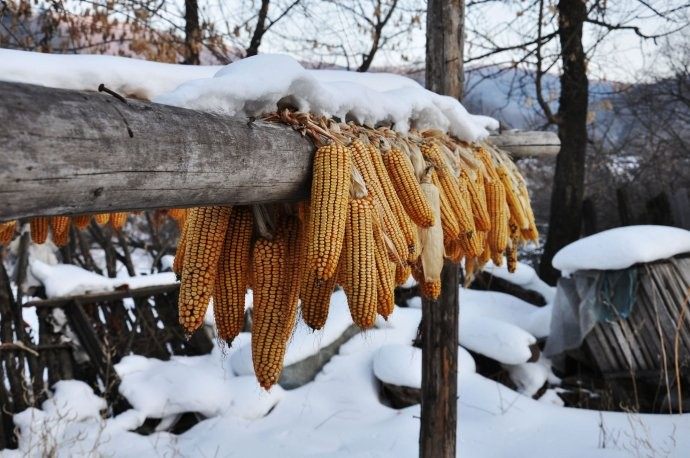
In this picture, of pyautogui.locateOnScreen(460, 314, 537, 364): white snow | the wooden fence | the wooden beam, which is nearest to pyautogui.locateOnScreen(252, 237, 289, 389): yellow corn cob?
the wooden beam

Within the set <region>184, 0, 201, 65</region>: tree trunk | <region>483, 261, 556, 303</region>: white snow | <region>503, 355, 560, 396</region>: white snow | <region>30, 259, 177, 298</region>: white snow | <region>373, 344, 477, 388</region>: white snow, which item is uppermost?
<region>184, 0, 201, 65</region>: tree trunk

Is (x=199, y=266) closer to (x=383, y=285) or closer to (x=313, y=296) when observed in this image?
(x=313, y=296)

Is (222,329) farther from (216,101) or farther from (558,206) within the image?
(558,206)

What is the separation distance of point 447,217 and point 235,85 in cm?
106

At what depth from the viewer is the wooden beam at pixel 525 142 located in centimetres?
376

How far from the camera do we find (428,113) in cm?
270

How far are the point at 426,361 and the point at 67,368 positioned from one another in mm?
4445

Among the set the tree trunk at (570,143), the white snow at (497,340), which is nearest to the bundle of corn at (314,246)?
the white snow at (497,340)

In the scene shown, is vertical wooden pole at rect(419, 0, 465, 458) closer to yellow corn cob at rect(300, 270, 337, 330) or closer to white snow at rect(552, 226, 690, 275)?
yellow corn cob at rect(300, 270, 337, 330)

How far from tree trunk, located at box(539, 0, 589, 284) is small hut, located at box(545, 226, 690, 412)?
3516mm

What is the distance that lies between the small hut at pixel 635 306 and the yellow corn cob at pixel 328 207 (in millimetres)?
5578

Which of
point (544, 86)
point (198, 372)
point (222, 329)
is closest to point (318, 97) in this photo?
point (222, 329)

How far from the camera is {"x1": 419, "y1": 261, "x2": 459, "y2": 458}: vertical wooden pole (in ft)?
12.0

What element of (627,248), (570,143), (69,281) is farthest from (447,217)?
(570,143)
